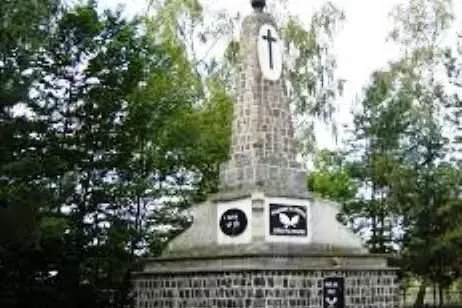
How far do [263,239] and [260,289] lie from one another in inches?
34.7

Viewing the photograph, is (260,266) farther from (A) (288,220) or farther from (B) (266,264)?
(A) (288,220)

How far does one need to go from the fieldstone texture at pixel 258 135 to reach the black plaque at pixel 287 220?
27cm

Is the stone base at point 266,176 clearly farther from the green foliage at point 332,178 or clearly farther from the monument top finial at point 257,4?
the green foliage at point 332,178

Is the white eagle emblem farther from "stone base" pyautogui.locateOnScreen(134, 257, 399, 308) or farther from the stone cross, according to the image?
the stone cross

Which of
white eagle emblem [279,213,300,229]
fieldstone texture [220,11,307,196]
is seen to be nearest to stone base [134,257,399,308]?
white eagle emblem [279,213,300,229]

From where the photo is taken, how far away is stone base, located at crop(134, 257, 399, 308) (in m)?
13.4

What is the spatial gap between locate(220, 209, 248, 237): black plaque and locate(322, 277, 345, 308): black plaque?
1693mm

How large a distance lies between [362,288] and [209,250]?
2.80 metres

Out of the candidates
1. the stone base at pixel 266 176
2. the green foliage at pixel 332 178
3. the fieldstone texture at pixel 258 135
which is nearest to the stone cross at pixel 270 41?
the fieldstone texture at pixel 258 135

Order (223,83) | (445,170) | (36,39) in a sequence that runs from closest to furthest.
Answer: (36,39)
(445,170)
(223,83)

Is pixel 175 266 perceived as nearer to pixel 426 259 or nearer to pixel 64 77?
pixel 64 77

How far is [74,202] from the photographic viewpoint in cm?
1711

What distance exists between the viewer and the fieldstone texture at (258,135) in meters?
14.4

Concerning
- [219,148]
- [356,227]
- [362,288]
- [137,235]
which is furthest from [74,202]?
[356,227]
